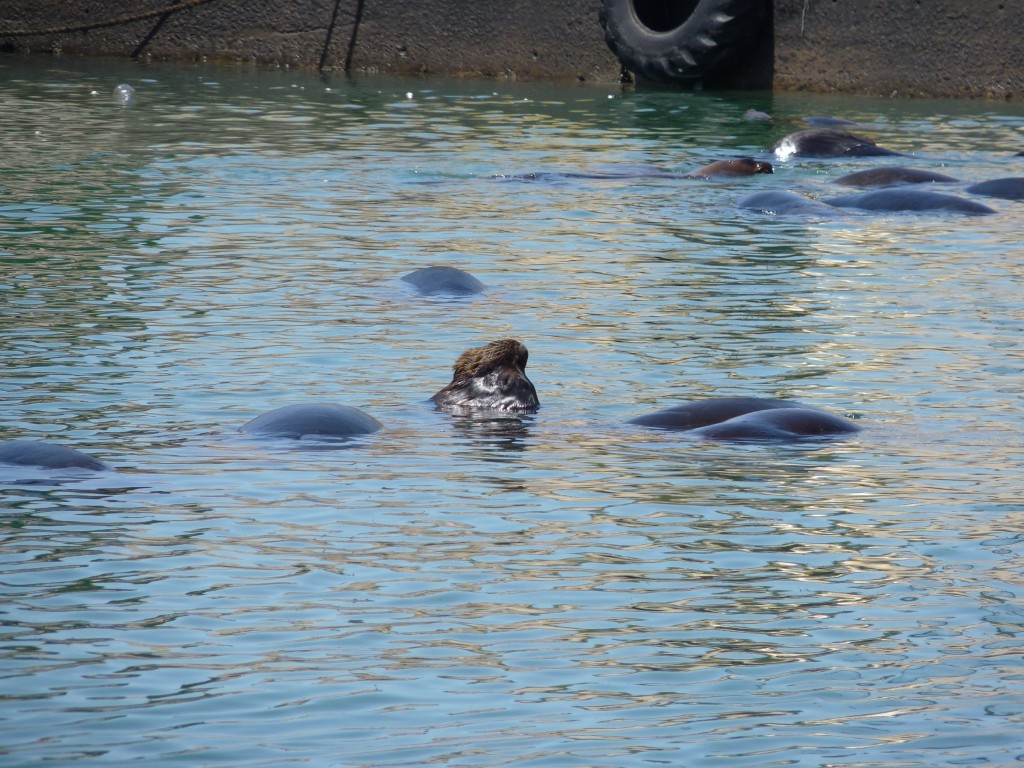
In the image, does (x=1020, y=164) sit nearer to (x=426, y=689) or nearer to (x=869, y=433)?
(x=869, y=433)

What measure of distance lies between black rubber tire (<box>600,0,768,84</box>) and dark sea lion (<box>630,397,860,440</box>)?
13.5 m

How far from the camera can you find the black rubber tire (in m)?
19.7

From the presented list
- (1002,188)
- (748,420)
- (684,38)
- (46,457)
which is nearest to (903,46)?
(684,38)

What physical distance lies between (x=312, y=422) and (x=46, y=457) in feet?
3.46

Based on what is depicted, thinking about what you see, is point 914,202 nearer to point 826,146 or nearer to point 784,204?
point 784,204

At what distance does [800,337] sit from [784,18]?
12111mm

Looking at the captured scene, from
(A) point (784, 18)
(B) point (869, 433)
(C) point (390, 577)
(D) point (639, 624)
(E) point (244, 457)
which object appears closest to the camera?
(D) point (639, 624)

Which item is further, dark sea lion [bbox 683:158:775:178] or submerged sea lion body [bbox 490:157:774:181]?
dark sea lion [bbox 683:158:775:178]

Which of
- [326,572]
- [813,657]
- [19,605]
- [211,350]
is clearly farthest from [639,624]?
[211,350]

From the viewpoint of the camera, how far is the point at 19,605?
4660mm

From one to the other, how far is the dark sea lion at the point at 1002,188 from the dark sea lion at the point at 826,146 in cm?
202

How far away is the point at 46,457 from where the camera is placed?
19.5 feet

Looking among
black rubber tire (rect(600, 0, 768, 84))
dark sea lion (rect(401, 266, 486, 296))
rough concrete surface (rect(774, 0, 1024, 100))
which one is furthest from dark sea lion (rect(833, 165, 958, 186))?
black rubber tire (rect(600, 0, 768, 84))

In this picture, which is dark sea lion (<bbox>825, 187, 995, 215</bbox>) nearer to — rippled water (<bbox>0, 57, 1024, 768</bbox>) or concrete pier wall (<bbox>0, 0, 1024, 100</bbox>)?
rippled water (<bbox>0, 57, 1024, 768</bbox>)
